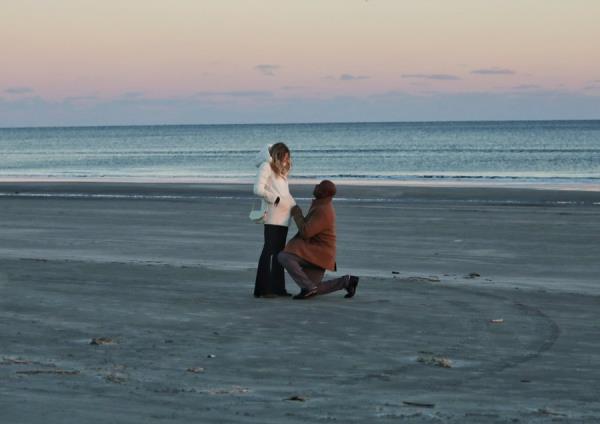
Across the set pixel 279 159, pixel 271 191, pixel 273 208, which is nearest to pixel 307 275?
pixel 273 208

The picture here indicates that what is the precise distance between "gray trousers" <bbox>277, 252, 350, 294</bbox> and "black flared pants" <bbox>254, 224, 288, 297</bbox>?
0.30 feet

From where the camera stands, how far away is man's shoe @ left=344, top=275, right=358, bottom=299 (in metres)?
11.5

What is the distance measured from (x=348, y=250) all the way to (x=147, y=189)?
2165 cm

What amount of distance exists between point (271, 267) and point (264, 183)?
92 centimetres

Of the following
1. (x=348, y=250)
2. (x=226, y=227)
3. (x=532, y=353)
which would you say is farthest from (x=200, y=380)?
(x=226, y=227)

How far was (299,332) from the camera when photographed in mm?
9562

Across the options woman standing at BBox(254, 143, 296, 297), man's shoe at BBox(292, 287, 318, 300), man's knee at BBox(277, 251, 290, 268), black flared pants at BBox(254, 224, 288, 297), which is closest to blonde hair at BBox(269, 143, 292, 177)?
woman standing at BBox(254, 143, 296, 297)

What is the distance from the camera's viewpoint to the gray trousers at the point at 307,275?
11562mm

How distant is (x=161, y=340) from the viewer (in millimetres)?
9141

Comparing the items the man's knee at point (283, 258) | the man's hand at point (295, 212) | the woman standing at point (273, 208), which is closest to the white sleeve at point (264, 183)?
the woman standing at point (273, 208)

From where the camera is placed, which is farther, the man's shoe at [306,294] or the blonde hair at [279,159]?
the man's shoe at [306,294]

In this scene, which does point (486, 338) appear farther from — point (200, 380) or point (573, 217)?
point (573, 217)

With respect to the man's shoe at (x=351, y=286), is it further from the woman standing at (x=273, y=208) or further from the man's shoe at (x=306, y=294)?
the woman standing at (x=273, y=208)

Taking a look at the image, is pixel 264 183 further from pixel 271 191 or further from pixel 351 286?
pixel 351 286
